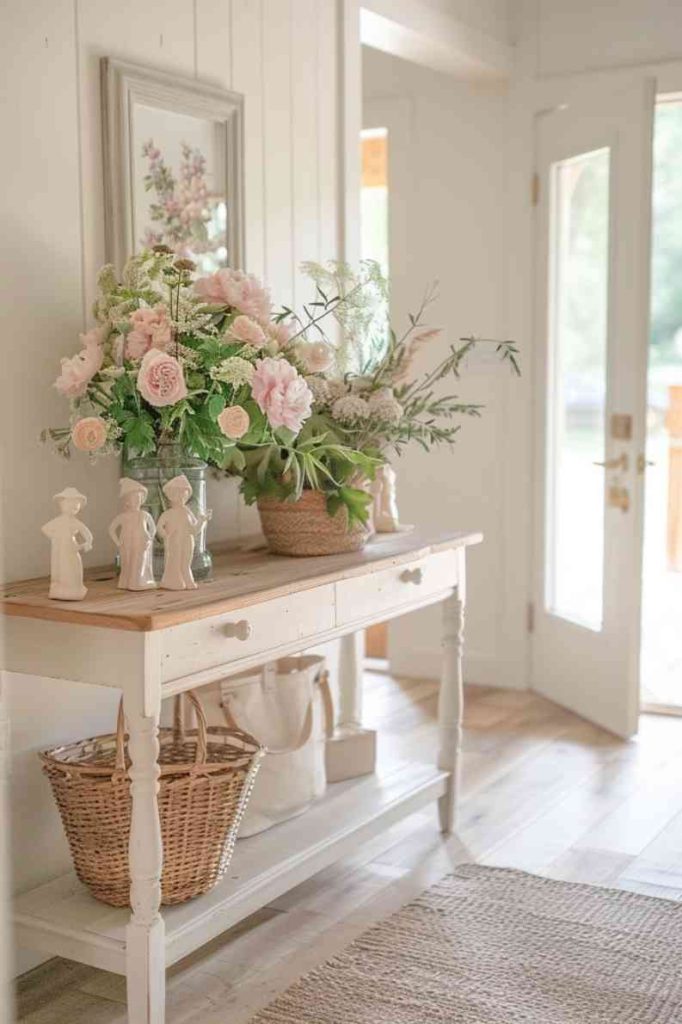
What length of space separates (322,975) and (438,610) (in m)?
2.56

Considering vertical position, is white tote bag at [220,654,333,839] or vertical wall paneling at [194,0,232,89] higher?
vertical wall paneling at [194,0,232,89]

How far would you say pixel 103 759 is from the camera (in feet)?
A: 8.89

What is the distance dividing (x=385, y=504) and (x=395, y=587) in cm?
40

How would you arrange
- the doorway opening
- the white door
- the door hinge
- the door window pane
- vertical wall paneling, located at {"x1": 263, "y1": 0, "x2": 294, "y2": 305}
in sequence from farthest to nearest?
the doorway opening < the door hinge < the door window pane < the white door < vertical wall paneling, located at {"x1": 263, "y1": 0, "x2": 294, "y2": 305}

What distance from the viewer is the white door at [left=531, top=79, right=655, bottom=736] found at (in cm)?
430

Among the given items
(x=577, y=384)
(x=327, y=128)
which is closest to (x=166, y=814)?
(x=327, y=128)

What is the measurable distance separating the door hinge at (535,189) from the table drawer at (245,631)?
247cm

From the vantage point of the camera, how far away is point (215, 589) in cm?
251

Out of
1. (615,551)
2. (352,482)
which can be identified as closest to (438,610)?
(615,551)

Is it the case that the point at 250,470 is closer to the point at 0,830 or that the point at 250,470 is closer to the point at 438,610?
the point at 0,830

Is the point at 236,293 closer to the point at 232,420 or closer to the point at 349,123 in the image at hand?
the point at 232,420

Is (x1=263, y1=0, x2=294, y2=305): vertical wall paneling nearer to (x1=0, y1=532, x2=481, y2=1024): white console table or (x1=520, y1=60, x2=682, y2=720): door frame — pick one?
(x1=0, y1=532, x2=481, y2=1024): white console table

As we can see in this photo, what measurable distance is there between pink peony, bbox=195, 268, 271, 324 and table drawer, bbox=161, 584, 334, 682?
594 mm

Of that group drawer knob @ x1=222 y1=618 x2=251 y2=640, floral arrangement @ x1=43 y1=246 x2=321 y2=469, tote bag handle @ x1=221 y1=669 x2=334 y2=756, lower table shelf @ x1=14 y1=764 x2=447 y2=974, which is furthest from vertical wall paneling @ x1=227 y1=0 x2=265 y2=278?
lower table shelf @ x1=14 y1=764 x2=447 y2=974
